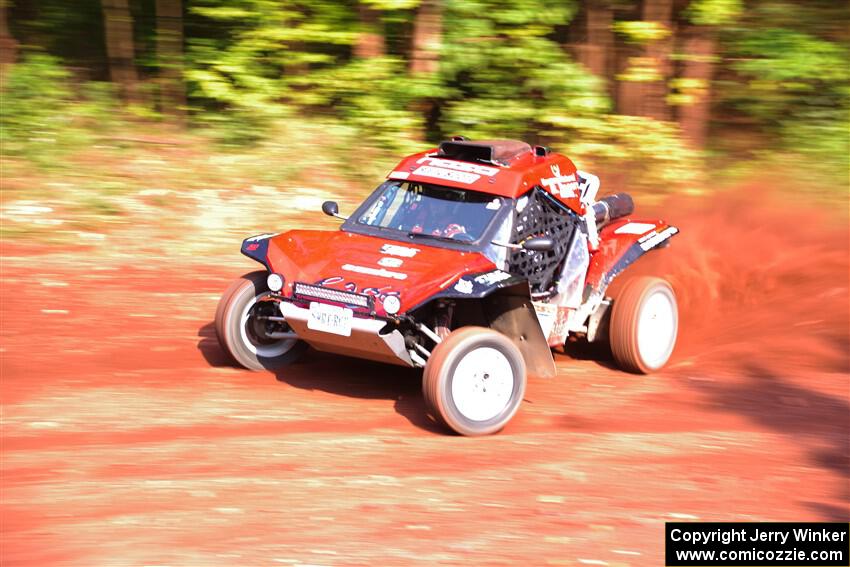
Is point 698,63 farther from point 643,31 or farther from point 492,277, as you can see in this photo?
point 492,277

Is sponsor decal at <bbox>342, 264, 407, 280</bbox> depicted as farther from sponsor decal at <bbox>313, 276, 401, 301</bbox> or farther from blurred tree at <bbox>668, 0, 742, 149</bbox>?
blurred tree at <bbox>668, 0, 742, 149</bbox>

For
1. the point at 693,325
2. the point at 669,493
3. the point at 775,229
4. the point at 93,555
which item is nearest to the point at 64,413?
the point at 93,555

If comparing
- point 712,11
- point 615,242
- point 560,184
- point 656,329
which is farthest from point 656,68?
point 560,184

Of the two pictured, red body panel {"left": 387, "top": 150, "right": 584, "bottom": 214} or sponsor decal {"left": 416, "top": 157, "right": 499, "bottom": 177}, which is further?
sponsor decal {"left": 416, "top": 157, "right": 499, "bottom": 177}


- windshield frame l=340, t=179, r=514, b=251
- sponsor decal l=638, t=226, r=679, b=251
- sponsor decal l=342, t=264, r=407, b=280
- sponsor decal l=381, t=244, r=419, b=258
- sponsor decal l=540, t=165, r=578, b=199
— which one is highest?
sponsor decal l=540, t=165, r=578, b=199

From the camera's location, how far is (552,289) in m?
8.68

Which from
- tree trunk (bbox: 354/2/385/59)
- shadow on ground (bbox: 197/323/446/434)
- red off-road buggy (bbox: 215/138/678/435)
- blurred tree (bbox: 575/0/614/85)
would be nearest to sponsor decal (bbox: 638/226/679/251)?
red off-road buggy (bbox: 215/138/678/435)

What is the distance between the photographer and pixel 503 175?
336 inches

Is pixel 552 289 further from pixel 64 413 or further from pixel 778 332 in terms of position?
pixel 64 413

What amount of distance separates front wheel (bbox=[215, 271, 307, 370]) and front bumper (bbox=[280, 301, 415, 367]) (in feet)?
1.82

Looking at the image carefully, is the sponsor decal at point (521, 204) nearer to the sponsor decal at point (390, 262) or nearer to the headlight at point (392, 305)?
the sponsor decal at point (390, 262)

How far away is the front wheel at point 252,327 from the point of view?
8312mm

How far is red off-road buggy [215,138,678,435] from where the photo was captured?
7.38 metres

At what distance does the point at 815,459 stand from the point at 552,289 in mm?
2419
